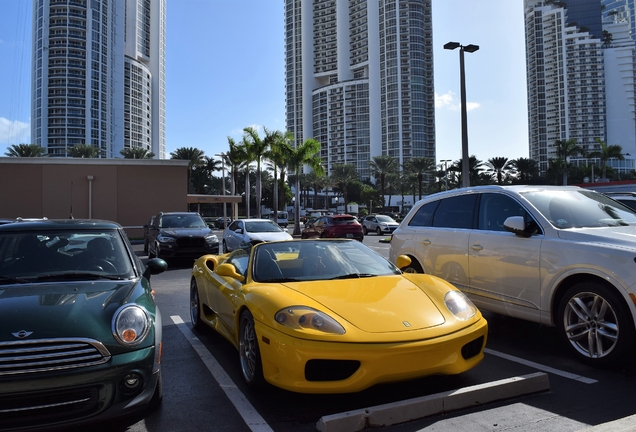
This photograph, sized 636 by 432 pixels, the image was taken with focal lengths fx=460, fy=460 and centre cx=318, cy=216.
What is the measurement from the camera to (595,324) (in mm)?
4234

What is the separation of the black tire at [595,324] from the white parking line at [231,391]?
10.1 ft

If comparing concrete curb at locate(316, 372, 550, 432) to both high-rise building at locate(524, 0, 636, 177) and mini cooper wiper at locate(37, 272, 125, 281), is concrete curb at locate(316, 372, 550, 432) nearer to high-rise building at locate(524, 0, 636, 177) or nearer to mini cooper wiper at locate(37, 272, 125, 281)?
mini cooper wiper at locate(37, 272, 125, 281)

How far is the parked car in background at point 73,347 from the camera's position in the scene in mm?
2699

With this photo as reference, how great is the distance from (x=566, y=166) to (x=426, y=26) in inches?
3061

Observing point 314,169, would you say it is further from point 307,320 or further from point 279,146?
point 307,320

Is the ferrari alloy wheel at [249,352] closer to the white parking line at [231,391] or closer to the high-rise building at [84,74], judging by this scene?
the white parking line at [231,391]

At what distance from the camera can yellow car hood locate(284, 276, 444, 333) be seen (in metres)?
3.44

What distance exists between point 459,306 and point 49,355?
3.05 meters

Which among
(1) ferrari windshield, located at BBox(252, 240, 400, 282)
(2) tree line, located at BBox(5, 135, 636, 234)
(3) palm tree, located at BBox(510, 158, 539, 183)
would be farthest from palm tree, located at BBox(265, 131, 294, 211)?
(3) palm tree, located at BBox(510, 158, 539, 183)

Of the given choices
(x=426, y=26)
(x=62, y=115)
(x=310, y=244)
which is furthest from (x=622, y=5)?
(x=310, y=244)

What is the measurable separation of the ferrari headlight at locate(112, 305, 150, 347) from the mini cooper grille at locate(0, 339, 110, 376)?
6.4 inches

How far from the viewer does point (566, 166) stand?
66.6 meters

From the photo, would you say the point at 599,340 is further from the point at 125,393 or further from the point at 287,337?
the point at 125,393

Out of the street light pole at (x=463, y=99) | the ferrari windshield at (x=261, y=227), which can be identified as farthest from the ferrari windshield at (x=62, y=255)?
the street light pole at (x=463, y=99)
